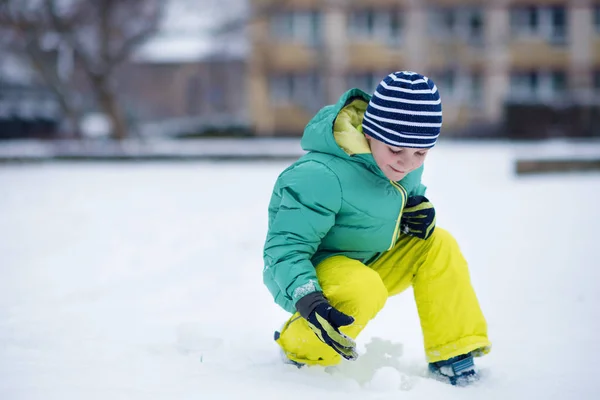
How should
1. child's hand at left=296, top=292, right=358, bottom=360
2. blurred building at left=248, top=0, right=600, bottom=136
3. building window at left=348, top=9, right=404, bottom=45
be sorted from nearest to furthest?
child's hand at left=296, top=292, right=358, bottom=360, blurred building at left=248, top=0, right=600, bottom=136, building window at left=348, top=9, right=404, bottom=45

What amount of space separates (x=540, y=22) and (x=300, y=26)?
8206mm

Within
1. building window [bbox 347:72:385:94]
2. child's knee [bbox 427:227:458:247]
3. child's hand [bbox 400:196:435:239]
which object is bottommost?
building window [bbox 347:72:385:94]

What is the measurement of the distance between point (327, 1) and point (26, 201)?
17250mm

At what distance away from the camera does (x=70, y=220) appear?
20.4 ft

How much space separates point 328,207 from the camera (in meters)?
2.08

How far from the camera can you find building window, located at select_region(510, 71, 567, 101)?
75.7 feet

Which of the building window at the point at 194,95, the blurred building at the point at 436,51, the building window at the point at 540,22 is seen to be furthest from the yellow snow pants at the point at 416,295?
the building window at the point at 194,95

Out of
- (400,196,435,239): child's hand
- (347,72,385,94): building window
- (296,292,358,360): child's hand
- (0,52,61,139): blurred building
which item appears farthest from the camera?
(0,52,61,139): blurred building

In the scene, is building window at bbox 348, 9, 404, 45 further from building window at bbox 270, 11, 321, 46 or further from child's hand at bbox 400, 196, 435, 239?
child's hand at bbox 400, 196, 435, 239

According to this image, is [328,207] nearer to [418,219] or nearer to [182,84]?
[418,219]

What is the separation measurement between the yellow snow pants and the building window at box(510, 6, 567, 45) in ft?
74.1

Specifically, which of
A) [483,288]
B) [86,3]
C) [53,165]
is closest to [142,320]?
[483,288]

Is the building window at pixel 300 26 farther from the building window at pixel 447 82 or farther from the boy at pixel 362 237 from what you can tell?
the boy at pixel 362 237

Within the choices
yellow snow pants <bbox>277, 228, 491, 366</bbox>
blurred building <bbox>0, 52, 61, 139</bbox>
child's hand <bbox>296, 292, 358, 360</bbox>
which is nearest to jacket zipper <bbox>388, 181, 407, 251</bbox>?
yellow snow pants <bbox>277, 228, 491, 366</bbox>
